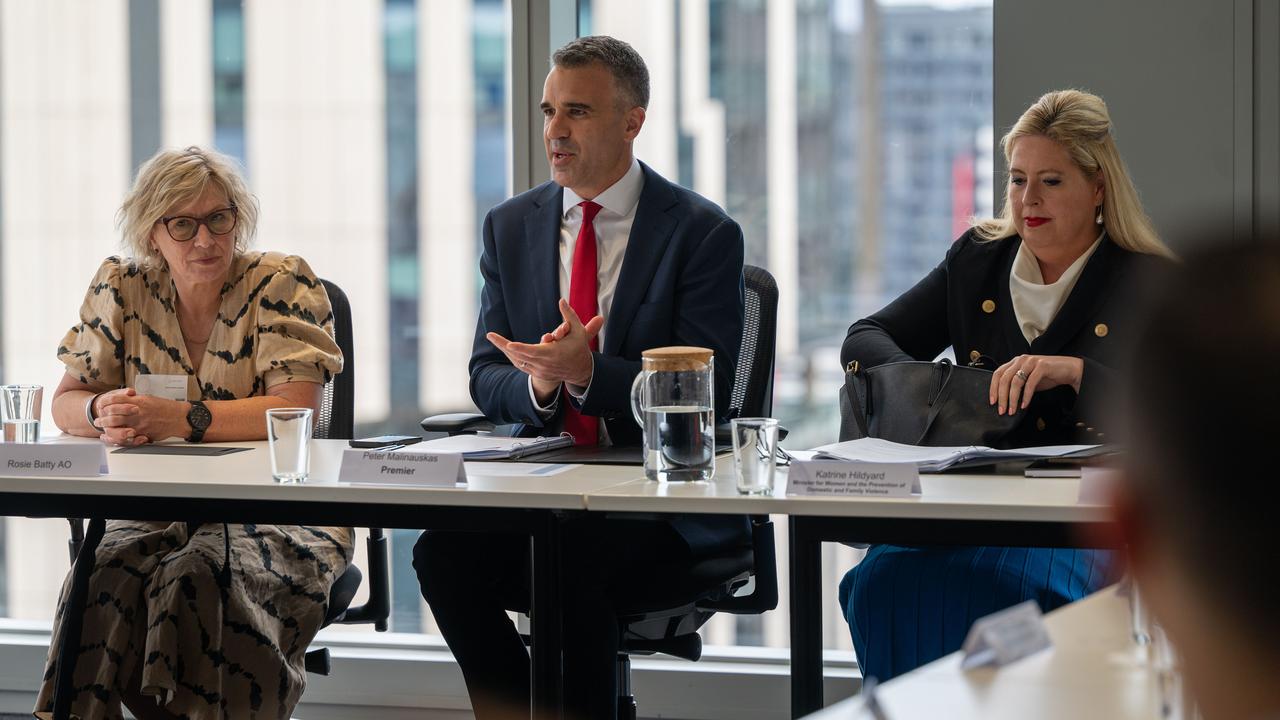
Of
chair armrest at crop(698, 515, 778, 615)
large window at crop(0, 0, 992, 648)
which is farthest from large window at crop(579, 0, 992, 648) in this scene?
chair armrest at crop(698, 515, 778, 615)

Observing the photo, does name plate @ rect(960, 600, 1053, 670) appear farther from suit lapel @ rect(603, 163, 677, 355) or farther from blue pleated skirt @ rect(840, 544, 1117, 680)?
suit lapel @ rect(603, 163, 677, 355)

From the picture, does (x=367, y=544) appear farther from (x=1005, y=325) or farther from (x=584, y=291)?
(x=1005, y=325)

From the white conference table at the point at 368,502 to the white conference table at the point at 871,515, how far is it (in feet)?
0.36

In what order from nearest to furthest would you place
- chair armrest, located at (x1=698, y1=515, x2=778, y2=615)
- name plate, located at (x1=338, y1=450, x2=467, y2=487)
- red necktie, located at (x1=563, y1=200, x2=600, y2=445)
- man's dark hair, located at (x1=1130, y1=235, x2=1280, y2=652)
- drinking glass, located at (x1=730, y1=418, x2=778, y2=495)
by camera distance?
1. man's dark hair, located at (x1=1130, y1=235, x2=1280, y2=652)
2. drinking glass, located at (x1=730, y1=418, x2=778, y2=495)
3. name plate, located at (x1=338, y1=450, x2=467, y2=487)
4. chair armrest, located at (x1=698, y1=515, x2=778, y2=615)
5. red necktie, located at (x1=563, y1=200, x2=600, y2=445)

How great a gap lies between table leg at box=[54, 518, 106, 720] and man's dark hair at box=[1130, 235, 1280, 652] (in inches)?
79.0

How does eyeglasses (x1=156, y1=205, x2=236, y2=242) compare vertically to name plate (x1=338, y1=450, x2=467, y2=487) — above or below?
above

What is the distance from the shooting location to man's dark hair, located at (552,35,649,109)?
268 cm

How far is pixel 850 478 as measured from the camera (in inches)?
65.4

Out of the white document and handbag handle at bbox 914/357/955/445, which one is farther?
the white document

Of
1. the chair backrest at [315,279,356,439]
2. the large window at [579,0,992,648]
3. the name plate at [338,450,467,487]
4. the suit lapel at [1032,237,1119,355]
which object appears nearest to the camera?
the name plate at [338,450,467,487]

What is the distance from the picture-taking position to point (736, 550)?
225 centimetres

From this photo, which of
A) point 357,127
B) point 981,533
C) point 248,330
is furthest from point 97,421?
point 981,533

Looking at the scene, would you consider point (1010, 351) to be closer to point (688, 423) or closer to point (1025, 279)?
point (1025, 279)

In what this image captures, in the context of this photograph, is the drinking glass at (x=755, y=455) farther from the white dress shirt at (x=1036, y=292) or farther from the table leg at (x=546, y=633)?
the white dress shirt at (x=1036, y=292)
